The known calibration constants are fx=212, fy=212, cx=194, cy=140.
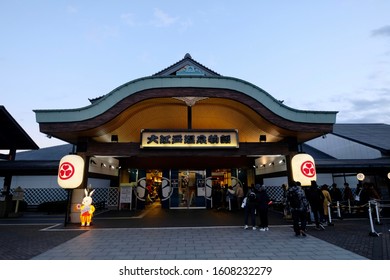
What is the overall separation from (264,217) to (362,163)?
11155 millimetres

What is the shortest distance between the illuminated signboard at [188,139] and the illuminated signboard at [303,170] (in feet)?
10.2

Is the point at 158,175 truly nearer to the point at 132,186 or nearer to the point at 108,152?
the point at 132,186

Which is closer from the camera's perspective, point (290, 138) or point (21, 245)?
point (21, 245)

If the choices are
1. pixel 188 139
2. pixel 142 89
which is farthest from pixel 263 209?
pixel 142 89

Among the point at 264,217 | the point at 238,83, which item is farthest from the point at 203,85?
the point at 264,217

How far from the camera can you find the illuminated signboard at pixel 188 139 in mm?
10875

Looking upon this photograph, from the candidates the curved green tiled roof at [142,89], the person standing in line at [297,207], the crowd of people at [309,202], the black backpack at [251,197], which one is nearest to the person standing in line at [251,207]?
the black backpack at [251,197]

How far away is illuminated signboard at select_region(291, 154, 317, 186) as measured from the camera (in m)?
10.6

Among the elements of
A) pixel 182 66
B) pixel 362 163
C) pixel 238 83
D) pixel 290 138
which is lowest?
pixel 362 163

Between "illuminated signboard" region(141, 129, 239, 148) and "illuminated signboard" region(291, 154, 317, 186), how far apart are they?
3121mm

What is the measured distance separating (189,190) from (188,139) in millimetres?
8749

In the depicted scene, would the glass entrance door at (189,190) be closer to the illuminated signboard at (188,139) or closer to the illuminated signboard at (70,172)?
the illuminated signboard at (188,139)
